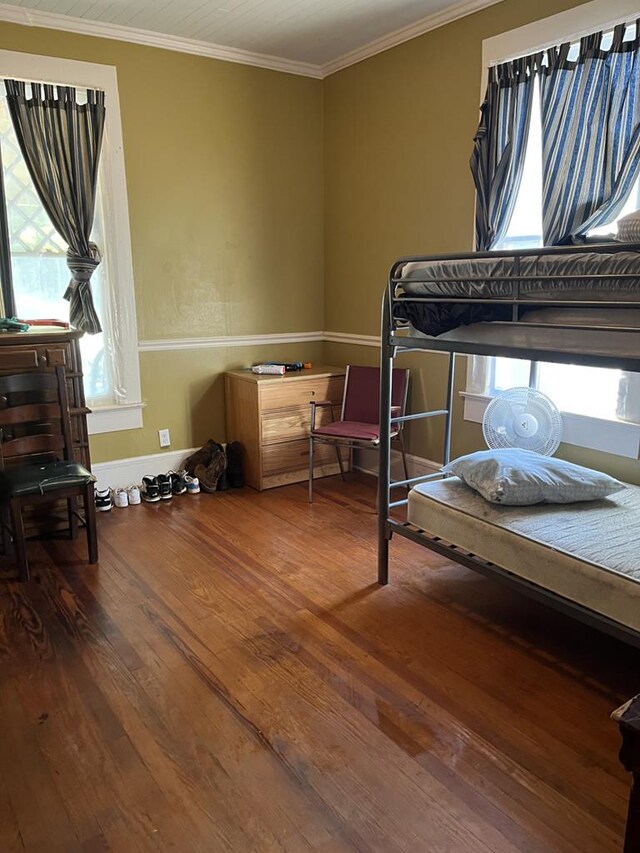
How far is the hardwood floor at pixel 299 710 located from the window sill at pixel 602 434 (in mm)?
867

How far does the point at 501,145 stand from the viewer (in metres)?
3.31

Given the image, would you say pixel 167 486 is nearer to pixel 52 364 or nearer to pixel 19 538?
pixel 52 364

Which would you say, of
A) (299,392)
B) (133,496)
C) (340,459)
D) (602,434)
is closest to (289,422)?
(299,392)

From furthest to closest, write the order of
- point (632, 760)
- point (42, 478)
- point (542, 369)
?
point (542, 369), point (42, 478), point (632, 760)

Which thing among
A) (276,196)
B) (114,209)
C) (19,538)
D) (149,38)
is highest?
(149,38)

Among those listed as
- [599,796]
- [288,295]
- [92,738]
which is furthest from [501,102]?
[92,738]

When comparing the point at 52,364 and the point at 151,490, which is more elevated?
the point at 52,364

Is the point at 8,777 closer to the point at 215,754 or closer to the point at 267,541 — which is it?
the point at 215,754

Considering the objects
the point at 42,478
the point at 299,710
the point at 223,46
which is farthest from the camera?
the point at 223,46

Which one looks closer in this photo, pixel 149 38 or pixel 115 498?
pixel 149 38

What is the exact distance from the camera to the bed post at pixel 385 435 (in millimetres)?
2783

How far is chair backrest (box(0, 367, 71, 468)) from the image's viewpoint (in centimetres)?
322

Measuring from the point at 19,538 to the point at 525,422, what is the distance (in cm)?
243

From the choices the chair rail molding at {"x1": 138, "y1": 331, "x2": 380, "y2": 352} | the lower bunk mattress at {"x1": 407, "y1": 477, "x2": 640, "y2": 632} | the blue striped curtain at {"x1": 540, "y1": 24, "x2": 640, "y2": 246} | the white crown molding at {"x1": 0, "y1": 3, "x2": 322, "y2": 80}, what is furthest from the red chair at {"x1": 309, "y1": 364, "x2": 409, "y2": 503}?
the white crown molding at {"x1": 0, "y1": 3, "x2": 322, "y2": 80}
